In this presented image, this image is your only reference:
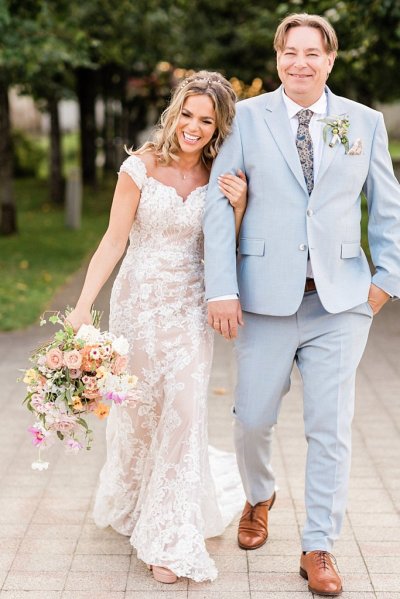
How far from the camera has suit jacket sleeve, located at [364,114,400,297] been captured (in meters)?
4.07

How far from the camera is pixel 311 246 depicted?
4.00 metres

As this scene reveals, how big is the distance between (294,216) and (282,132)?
0.37 metres

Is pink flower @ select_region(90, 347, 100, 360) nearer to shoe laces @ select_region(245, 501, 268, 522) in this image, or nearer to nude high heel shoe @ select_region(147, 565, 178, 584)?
nude high heel shoe @ select_region(147, 565, 178, 584)

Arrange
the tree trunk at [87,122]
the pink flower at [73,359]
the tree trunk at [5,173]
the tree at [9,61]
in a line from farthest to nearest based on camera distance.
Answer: the tree trunk at [87,122] < the tree trunk at [5,173] < the tree at [9,61] < the pink flower at [73,359]

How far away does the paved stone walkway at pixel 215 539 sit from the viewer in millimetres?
3988

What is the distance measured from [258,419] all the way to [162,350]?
1.75ft

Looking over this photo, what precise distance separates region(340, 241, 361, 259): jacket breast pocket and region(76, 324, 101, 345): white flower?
1116 mm

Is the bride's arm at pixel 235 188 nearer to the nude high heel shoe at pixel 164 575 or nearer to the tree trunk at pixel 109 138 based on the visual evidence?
the nude high heel shoe at pixel 164 575

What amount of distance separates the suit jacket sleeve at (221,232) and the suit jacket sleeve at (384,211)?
60 cm

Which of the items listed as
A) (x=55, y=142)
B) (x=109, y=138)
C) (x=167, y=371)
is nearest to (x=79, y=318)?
(x=167, y=371)

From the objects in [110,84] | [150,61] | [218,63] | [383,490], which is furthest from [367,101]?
[383,490]

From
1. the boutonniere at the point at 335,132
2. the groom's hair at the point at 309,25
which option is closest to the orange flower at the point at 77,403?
the boutonniere at the point at 335,132

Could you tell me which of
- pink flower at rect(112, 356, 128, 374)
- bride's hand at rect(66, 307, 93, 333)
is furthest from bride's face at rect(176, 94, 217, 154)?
pink flower at rect(112, 356, 128, 374)

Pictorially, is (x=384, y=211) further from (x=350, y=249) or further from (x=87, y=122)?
(x=87, y=122)
